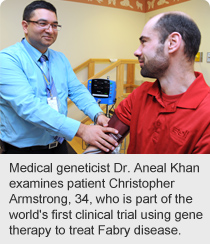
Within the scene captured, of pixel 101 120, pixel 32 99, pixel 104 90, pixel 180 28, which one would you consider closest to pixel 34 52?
pixel 32 99

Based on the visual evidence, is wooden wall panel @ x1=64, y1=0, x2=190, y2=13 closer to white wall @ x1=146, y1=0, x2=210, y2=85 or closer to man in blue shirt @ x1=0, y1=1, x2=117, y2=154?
white wall @ x1=146, y1=0, x2=210, y2=85

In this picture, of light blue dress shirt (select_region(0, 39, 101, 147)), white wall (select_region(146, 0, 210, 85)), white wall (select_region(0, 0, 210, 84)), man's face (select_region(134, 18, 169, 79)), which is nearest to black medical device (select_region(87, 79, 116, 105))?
light blue dress shirt (select_region(0, 39, 101, 147))

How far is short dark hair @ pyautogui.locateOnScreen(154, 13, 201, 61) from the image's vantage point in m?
1.03

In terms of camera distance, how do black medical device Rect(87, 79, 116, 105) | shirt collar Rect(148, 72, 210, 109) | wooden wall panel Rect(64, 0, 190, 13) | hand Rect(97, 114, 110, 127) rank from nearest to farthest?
shirt collar Rect(148, 72, 210, 109), hand Rect(97, 114, 110, 127), black medical device Rect(87, 79, 116, 105), wooden wall panel Rect(64, 0, 190, 13)

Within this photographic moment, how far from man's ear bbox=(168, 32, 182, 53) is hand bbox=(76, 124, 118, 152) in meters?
0.52

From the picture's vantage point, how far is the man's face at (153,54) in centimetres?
107

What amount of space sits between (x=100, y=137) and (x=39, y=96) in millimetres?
554

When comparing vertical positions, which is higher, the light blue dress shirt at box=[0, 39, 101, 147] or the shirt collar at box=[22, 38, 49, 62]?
the shirt collar at box=[22, 38, 49, 62]

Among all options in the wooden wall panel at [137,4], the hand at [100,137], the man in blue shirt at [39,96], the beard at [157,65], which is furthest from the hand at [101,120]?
the wooden wall panel at [137,4]

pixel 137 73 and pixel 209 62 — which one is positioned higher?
pixel 209 62
